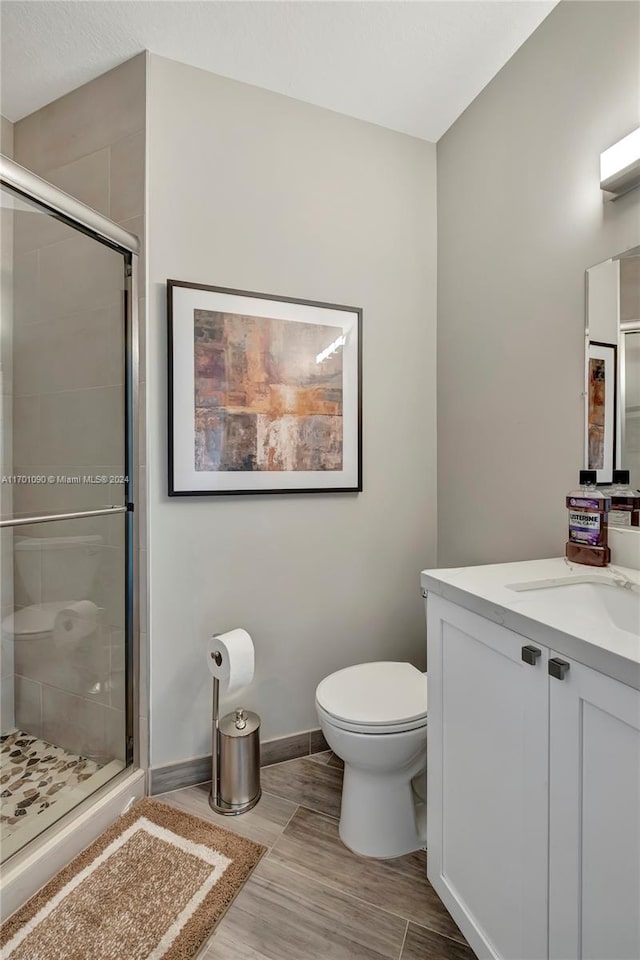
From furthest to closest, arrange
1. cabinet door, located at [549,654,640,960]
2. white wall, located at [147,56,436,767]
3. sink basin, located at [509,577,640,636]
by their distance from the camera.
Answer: white wall, located at [147,56,436,767] < sink basin, located at [509,577,640,636] < cabinet door, located at [549,654,640,960]

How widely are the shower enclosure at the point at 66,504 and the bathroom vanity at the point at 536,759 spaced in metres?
1.11

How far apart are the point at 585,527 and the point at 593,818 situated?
785 millimetres

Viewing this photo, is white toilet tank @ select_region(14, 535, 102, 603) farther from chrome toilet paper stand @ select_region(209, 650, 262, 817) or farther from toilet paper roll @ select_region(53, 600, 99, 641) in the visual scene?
chrome toilet paper stand @ select_region(209, 650, 262, 817)

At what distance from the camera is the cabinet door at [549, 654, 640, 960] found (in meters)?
0.65

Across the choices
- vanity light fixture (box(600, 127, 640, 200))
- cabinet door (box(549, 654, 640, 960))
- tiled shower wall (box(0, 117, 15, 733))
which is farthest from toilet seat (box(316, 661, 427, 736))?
vanity light fixture (box(600, 127, 640, 200))

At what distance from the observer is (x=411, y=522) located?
6.95 feet

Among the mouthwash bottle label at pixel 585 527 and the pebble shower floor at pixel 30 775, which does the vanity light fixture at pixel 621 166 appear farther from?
the pebble shower floor at pixel 30 775

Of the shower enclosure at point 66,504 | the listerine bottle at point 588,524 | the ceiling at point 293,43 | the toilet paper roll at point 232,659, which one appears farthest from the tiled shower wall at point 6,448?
the listerine bottle at point 588,524

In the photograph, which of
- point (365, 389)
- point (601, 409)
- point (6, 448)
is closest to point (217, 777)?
point (6, 448)

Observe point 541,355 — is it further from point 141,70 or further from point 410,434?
point 141,70

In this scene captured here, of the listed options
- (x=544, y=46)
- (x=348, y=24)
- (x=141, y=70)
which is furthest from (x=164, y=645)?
(x=544, y=46)

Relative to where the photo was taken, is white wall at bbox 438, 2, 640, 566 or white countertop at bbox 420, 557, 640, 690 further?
white wall at bbox 438, 2, 640, 566

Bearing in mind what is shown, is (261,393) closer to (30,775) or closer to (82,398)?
(82,398)

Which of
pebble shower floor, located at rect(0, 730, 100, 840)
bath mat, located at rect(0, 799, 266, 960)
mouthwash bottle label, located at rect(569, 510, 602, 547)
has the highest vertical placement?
mouthwash bottle label, located at rect(569, 510, 602, 547)
